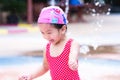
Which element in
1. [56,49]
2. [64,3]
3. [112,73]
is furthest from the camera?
[64,3]

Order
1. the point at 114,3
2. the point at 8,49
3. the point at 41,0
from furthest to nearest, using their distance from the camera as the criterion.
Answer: the point at 114,3
the point at 41,0
the point at 8,49

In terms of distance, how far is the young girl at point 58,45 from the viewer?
305cm

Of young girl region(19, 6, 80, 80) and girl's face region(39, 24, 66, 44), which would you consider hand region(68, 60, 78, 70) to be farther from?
girl's face region(39, 24, 66, 44)

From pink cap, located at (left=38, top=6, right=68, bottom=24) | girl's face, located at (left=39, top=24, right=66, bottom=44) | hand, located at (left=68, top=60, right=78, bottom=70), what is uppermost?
pink cap, located at (left=38, top=6, right=68, bottom=24)

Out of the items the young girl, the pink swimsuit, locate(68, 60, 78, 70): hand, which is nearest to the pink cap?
the young girl

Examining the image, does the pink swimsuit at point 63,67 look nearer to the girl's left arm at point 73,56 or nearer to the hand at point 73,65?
the girl's left arm at point 73,56

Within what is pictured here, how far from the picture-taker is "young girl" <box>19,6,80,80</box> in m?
3.05

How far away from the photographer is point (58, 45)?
3.25 meters

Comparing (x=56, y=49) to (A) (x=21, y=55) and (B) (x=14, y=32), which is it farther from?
(B) (x=14, y=32)

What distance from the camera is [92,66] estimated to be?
24.4 feet

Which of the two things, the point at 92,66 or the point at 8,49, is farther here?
the point at 8,49

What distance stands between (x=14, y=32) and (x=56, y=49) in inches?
505

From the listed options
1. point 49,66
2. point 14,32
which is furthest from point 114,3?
point 49,66

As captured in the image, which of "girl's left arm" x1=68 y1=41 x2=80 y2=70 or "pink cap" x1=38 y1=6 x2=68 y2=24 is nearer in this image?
"girl's left arm" x1=68 y1=41 x2=80 y2=70
